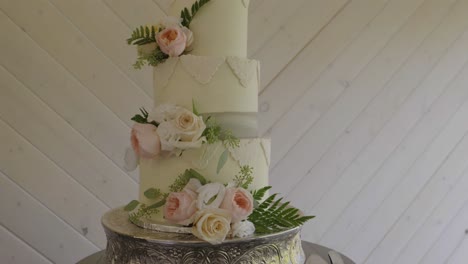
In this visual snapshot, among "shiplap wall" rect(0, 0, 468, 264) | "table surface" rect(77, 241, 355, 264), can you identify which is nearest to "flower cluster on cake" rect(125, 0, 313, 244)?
"table surface" rect(77, 241, 355, 264)

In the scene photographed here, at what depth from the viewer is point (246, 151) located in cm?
99

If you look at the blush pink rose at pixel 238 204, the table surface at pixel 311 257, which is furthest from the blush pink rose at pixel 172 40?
the table surface at pixel 311 257

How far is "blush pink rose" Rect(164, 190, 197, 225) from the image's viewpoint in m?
0.88

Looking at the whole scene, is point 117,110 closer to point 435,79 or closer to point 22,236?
point 22,236

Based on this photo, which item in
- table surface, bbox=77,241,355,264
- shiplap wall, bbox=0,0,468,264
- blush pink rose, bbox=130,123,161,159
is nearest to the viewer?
blush pink rose, bbox=130,123,161,159

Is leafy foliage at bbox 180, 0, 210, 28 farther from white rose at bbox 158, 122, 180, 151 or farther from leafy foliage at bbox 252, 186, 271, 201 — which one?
leafy foliage at bbox 252, 186, 271, 201

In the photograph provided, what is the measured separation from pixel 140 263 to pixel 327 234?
1.33 meters

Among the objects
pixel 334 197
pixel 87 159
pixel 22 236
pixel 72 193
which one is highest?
pixel 334 197

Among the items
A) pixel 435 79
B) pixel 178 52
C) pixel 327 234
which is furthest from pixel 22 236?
pixel 435 79

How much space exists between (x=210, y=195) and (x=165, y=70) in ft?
1.04

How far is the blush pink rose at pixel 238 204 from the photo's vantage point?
88cm

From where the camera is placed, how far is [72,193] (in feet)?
5.32

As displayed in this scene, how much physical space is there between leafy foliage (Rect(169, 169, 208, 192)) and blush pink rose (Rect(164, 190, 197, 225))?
40 mm

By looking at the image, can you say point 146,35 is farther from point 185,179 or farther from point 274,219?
point 274,219
